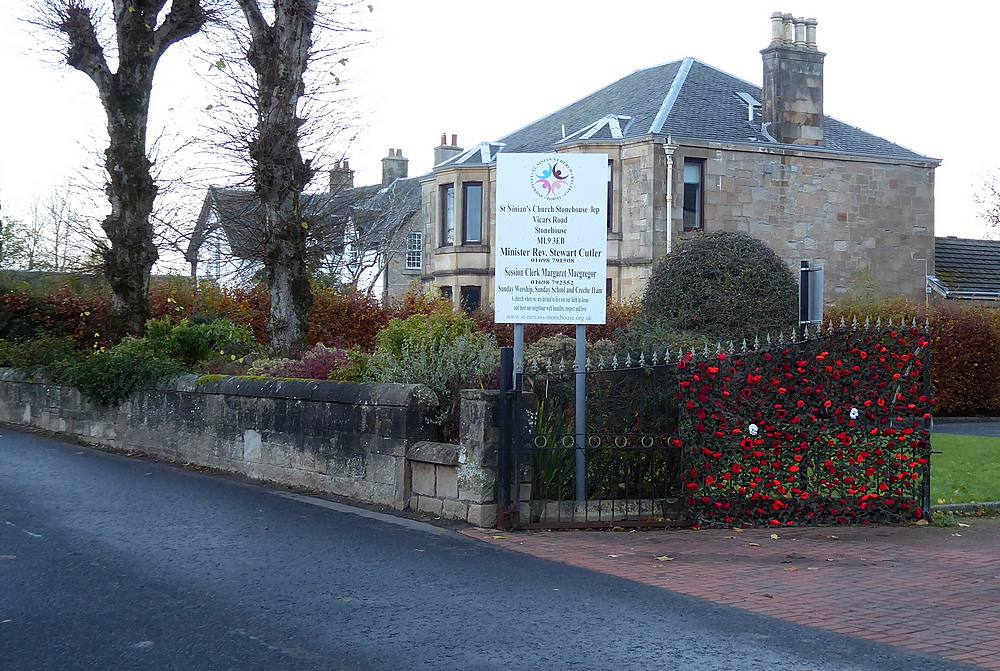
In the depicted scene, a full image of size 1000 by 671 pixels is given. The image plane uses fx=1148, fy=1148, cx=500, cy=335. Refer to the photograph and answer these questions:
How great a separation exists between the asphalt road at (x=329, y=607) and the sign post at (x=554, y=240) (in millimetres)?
2335

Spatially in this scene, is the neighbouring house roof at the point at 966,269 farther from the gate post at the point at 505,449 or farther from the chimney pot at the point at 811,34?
the gate post at the point at 505,449

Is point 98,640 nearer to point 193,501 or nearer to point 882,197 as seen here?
point 193,501

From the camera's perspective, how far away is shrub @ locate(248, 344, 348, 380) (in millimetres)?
13742

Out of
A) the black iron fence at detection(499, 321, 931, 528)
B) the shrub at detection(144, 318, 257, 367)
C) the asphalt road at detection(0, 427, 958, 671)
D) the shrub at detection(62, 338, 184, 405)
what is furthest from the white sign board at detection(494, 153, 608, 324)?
the shrub at detection(144, 318, 257, 367)

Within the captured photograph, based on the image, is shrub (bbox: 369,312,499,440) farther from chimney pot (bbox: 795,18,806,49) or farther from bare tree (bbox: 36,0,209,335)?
chimney pot (bbox: 795,18,806,49)

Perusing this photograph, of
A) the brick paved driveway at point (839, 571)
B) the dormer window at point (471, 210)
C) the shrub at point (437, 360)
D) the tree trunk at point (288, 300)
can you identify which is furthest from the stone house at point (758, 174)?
the brick paved driveway at point (839, 571)

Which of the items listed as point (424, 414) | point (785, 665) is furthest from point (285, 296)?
point (785, 665)

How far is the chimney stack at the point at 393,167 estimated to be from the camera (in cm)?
6291

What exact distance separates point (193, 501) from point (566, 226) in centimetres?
448

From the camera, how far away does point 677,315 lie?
16516mm

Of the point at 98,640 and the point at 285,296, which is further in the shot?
the point at 285,296

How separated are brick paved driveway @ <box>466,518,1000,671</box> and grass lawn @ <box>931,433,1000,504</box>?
131 cm

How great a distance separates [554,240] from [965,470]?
24.0 ft

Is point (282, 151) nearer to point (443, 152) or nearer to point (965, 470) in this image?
point (965, 470)
